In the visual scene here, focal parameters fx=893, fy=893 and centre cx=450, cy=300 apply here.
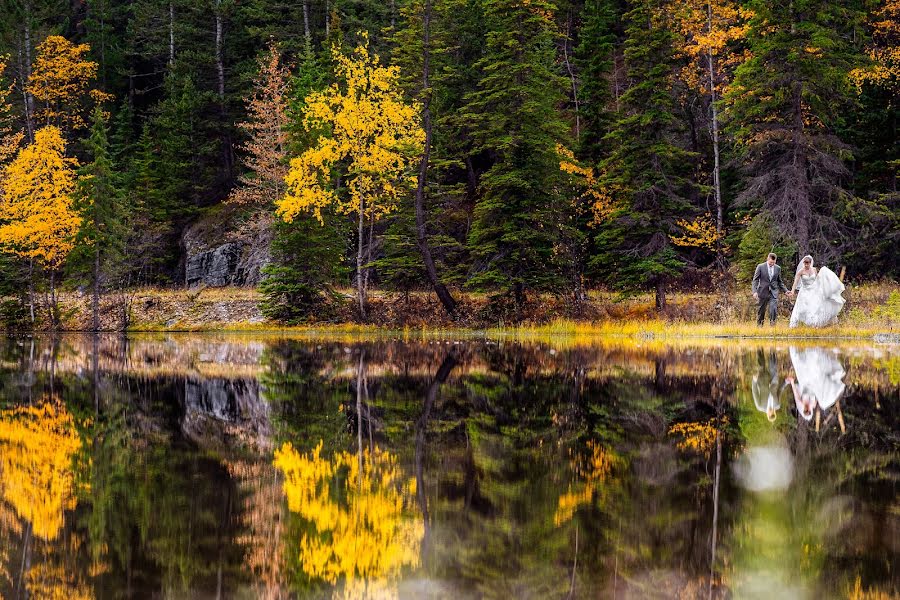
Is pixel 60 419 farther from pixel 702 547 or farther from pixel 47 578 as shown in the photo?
pixel 702 547

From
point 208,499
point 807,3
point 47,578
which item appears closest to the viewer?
point 47,578

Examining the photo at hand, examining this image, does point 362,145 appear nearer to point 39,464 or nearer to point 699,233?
point 699,233

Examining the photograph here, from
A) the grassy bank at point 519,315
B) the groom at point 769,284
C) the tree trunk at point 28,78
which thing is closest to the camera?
the groom at point 769,284

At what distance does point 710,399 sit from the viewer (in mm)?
13281

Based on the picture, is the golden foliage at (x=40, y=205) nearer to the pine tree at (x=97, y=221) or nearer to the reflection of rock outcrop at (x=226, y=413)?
the pine tree at (x=97, y=221)

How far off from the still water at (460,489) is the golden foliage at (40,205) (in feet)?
101

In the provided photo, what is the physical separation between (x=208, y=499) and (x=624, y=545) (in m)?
3.49

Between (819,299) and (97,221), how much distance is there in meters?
34.0

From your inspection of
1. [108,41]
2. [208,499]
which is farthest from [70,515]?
[108,41]

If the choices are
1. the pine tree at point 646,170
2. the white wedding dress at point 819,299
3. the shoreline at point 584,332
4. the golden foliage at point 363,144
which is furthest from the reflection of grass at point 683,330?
the golden foliage at point 363,144

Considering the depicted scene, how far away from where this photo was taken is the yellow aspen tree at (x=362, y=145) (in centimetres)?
3591

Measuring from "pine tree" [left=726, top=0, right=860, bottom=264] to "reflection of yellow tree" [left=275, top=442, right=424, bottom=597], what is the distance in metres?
28.2

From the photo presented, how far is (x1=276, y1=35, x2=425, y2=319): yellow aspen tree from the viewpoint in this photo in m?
35.9

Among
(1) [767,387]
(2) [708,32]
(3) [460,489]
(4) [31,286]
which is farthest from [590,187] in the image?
(3) [460,489]
